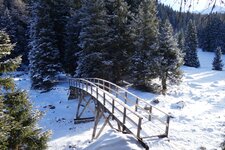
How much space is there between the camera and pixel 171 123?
2095 centimetres

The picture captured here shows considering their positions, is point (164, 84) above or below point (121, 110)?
below

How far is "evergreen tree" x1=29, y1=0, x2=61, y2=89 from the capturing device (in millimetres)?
32688

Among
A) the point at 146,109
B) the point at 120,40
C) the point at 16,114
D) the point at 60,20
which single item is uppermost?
the point at 60,20

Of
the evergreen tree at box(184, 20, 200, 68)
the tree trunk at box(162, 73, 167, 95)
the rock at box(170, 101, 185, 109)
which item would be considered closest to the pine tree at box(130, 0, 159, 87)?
the tree trunk at box(162, 73, 167, 95)

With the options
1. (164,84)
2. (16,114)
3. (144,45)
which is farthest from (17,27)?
(16,114)

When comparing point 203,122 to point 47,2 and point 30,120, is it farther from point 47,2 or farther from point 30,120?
point 47,2

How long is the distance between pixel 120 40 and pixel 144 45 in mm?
2770

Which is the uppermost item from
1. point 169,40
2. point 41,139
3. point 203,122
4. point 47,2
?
point 47,2

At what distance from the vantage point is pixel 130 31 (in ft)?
97.5

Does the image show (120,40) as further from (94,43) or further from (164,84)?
(164,84)

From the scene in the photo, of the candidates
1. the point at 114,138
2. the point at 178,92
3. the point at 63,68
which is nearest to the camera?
the point at 114,138

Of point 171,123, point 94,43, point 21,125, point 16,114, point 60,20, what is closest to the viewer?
point 21,125

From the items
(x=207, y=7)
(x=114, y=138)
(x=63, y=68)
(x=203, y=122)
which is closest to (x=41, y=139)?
(x=114, y=138)

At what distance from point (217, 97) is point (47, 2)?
25070 mm
